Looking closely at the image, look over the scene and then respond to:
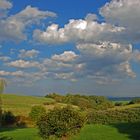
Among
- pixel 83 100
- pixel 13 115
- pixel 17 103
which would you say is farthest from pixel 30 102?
pixel 13 115

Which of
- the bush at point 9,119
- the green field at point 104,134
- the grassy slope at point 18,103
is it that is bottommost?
the green field at point 104,134

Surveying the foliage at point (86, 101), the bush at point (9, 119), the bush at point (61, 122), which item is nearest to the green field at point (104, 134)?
the bush at point (61, 122)

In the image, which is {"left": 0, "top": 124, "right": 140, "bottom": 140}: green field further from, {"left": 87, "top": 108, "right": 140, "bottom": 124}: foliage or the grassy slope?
the grassy slope

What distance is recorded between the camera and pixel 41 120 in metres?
44.0

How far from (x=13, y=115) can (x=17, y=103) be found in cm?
2788

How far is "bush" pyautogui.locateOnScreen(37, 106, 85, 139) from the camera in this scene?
41969 millimetres

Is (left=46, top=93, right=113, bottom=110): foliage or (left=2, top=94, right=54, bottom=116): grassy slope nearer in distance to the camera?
(left=2, top=94, right=54, bottom=116): grassy slope

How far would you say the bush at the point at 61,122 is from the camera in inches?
1652

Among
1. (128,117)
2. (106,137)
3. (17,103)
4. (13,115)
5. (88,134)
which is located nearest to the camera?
A: (106,137)

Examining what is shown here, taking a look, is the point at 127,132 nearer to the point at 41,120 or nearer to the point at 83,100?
the point at 41,120

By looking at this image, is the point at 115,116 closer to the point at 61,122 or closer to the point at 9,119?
the point at 9,119

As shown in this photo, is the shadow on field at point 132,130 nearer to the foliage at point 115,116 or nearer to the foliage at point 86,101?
the foliage at point 115,116

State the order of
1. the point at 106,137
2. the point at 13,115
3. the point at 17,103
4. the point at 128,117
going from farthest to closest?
the point at 17,103
the point at 13,115
the point at 128,117
the point at 106,137

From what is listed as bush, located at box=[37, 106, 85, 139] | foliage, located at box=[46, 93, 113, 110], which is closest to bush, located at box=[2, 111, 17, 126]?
foliage, located at box=[46, 93, 113, 110]
